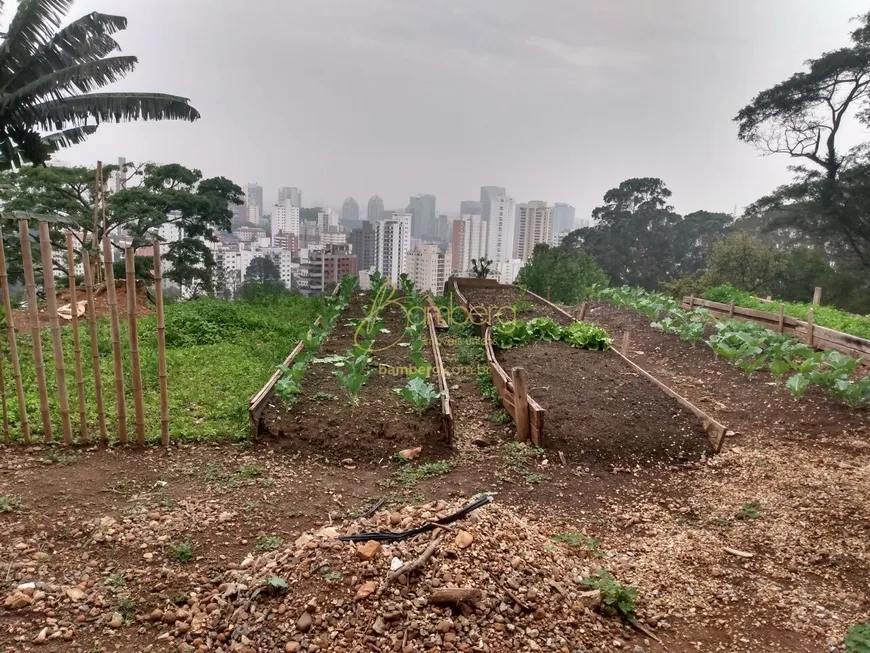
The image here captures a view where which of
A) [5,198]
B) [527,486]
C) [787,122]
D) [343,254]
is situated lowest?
[527,486]

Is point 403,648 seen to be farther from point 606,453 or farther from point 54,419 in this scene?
point 54,419

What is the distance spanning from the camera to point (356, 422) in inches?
172

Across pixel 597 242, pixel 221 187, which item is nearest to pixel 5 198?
pixel 221 187

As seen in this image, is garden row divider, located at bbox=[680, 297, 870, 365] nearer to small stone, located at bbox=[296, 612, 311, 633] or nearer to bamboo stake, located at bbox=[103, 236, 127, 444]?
small stone, located at bbox=[296, 612, 311, 633]

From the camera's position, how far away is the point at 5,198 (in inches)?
425

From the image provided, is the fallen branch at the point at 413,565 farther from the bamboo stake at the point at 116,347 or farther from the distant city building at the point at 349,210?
the distant city building at the point at 349,210

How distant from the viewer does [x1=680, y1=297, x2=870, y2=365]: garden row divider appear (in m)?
6.38

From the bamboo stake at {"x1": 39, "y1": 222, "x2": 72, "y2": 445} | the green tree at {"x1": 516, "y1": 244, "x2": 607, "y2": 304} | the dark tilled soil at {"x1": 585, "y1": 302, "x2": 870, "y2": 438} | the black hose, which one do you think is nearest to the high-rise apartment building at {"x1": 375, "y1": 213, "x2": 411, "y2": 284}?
the green tree at {"x1": 516, "y1": 244, "x2": 607, "y2": 304}

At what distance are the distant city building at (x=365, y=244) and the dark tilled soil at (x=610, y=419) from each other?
7264 millimetres

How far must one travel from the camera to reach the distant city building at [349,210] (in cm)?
1672

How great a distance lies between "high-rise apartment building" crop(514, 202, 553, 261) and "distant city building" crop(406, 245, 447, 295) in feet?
12.6

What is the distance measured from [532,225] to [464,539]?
14789 mm

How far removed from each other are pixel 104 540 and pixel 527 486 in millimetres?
2359

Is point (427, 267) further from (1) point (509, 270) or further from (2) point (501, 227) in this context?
(2) point (501, 227)
